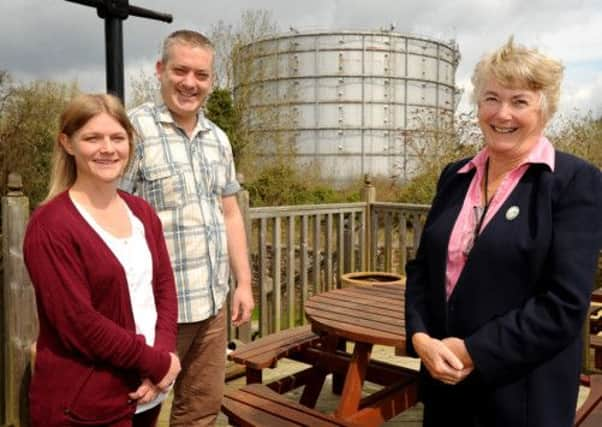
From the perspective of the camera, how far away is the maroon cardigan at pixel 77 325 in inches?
58.5

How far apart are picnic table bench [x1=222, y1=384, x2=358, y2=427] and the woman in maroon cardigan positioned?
22.3 inches

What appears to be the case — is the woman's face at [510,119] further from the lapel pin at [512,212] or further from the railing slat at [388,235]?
the railing slat at [388,235]

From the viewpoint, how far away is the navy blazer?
1318 mm

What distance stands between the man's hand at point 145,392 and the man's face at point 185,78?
1.05 meters

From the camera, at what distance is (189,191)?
220 cm

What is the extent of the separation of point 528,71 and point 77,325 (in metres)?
1.31

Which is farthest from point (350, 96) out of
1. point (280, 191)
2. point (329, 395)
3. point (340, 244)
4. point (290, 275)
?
point (329, 395)

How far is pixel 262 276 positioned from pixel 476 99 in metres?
3.22

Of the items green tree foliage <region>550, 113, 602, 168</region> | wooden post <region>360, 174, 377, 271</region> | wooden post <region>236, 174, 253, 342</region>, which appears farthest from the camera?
green tree foliage <region>550, 113, 602, 168</region>

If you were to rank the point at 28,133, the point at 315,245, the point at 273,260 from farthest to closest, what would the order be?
the point at 28,133
the point at 315,245
the point at 273,260

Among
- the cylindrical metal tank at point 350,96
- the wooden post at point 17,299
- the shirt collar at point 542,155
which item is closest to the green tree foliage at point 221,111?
the cylindrical metal tank at point 350,96

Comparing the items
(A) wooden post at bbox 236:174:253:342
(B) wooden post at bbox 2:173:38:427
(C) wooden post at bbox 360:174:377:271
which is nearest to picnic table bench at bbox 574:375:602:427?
(A) wooden post at bbox 236:174:253:342

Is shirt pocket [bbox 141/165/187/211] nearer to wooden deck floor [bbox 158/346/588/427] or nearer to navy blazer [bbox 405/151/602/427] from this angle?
navy blazer [bbox 405/151/602/427]

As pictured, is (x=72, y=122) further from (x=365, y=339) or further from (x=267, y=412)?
(x=365, y=339)
